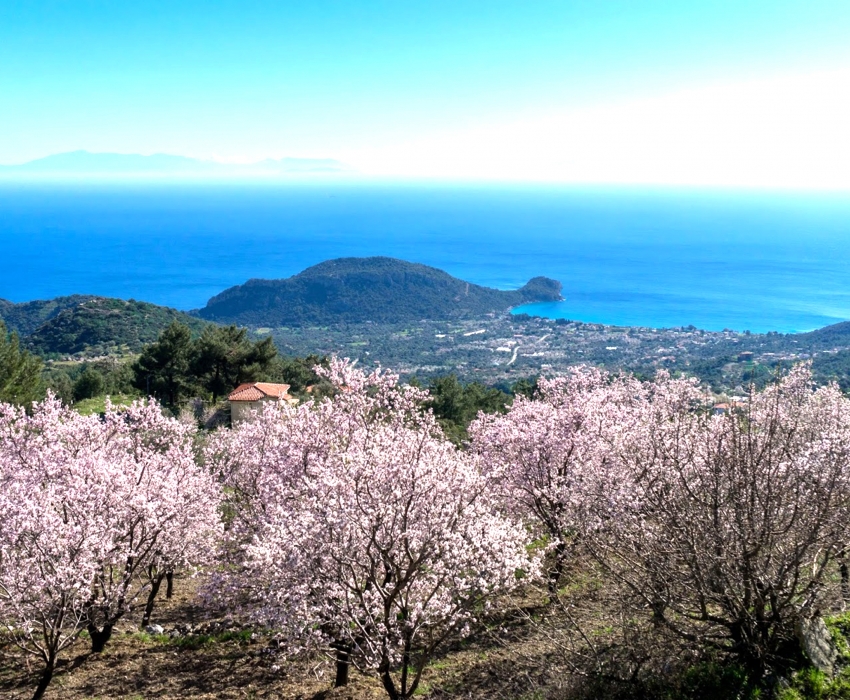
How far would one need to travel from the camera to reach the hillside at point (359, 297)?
14100 cm

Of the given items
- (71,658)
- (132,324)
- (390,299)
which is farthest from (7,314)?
(71,658)

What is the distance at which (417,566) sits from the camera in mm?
7715

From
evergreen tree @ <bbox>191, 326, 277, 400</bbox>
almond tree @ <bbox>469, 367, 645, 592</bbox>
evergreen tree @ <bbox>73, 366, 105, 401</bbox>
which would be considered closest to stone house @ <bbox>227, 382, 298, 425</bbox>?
evergreen tree @ <bbox>191, 326, 277, 400</bbox>

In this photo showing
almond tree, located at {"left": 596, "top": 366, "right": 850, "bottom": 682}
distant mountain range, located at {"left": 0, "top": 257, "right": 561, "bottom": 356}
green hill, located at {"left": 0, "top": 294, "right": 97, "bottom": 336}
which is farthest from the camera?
distant mountain range, located at {"left": 0, "top": 257, "right": 561, "bottom": 356}

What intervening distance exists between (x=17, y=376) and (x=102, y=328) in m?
64.9

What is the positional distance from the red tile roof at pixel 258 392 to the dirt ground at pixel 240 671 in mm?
20954

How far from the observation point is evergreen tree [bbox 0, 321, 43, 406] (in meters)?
27.3

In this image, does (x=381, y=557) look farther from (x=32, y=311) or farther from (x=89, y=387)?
(x=32, y=311)

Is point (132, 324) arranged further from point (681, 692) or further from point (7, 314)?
point (681, 692)

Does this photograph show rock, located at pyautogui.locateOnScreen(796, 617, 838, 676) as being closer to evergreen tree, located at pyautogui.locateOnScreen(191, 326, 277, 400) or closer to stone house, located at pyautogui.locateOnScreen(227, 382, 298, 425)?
stone house, located at pyautogui.locateOnScreen(227, 382, 298, 425)

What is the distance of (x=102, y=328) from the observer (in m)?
87.0

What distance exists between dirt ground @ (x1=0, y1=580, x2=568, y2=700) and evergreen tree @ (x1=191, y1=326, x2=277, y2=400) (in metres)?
26.6

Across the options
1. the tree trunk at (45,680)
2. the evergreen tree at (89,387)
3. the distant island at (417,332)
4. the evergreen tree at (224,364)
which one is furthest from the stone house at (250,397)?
the distant island at (417,332)

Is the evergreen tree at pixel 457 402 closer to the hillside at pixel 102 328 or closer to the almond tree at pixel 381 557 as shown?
the almond tree at pixel 381 557
